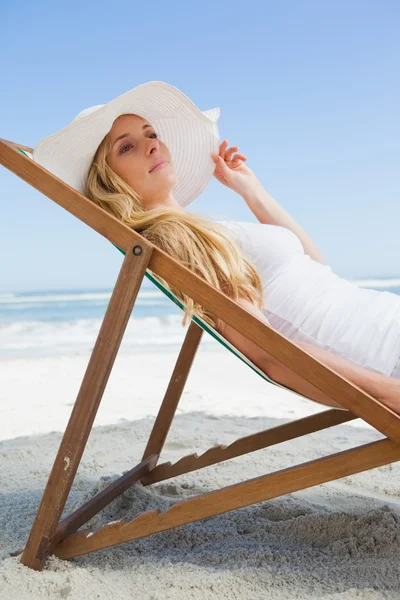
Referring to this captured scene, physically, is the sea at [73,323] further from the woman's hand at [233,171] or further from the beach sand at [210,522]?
the woman's hand at [233,171]

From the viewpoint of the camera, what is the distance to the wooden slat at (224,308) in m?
1.49

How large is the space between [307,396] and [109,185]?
956mm

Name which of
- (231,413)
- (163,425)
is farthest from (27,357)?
(163,425)

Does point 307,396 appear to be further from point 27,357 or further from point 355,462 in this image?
point 27,357

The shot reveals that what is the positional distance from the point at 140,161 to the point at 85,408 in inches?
35.3

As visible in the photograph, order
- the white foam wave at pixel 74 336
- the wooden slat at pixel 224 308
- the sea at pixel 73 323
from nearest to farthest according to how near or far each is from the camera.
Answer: the wooden slat at pixel 224 308 < the white foam wave at pixel 74 336 < the sea at pixel 73 323

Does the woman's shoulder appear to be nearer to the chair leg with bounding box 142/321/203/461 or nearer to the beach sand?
the chair leg with bounding box 142/321/203/461

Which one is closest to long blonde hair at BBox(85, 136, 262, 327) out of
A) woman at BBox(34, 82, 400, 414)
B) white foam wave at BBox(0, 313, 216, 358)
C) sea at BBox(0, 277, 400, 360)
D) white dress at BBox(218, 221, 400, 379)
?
woman at BBox(34, 82, 400, 414)

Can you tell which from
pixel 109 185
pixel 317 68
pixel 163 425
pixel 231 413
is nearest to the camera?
pixel 109 185

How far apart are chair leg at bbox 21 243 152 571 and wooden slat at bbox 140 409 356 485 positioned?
30.8 inches

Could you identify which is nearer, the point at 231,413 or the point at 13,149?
the point at 13,149

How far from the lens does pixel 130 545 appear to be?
75.4 inches

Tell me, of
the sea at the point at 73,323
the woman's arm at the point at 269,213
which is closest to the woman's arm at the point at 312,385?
the woman's arm at the point at 269,213

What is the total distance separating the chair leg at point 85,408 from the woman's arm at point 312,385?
28 cm
